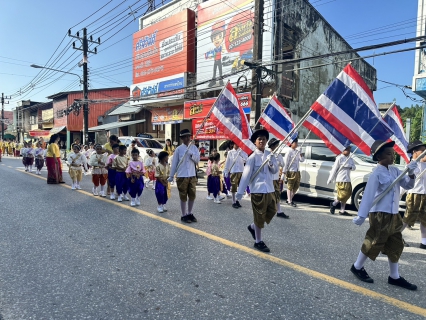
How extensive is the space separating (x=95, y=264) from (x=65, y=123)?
114 feet

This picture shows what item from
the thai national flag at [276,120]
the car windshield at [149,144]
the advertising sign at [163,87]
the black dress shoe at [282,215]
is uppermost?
the advertising sign at [163,87]

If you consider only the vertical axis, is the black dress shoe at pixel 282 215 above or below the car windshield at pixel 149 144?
below

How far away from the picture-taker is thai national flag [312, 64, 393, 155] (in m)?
4.61

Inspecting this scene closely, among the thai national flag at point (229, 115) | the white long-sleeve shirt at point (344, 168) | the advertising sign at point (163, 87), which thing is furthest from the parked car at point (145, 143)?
the white long-sleeve shirt at point (344, 168)

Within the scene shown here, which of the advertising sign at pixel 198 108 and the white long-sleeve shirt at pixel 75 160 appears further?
the advertising sign at pixel 198 108

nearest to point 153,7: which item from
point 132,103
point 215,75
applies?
point 132,103

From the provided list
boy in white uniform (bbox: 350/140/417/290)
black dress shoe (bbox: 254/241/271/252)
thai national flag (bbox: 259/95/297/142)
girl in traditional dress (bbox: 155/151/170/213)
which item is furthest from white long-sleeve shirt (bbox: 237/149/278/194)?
thai national flag (bbox: 259/95/297/142)

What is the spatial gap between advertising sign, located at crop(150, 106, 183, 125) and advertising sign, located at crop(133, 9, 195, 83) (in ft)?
7.52

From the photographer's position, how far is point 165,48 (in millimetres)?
20609

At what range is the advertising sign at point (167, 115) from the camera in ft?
66.6

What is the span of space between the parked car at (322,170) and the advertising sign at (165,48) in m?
12.5

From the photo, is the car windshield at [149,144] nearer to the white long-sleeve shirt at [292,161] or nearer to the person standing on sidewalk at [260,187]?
the white long-sleeve shirt at [292,161]

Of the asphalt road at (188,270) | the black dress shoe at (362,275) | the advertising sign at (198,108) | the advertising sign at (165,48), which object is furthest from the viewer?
the advertising sign at (165,48)

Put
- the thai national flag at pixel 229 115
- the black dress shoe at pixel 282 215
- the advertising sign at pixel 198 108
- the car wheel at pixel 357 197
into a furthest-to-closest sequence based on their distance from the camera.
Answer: the advertising sign at pixel 198 108 → the car wheel at pixel 357 197 → the black dress shoe at pixel 282 215 → the thai national flag at pixel 229 115
